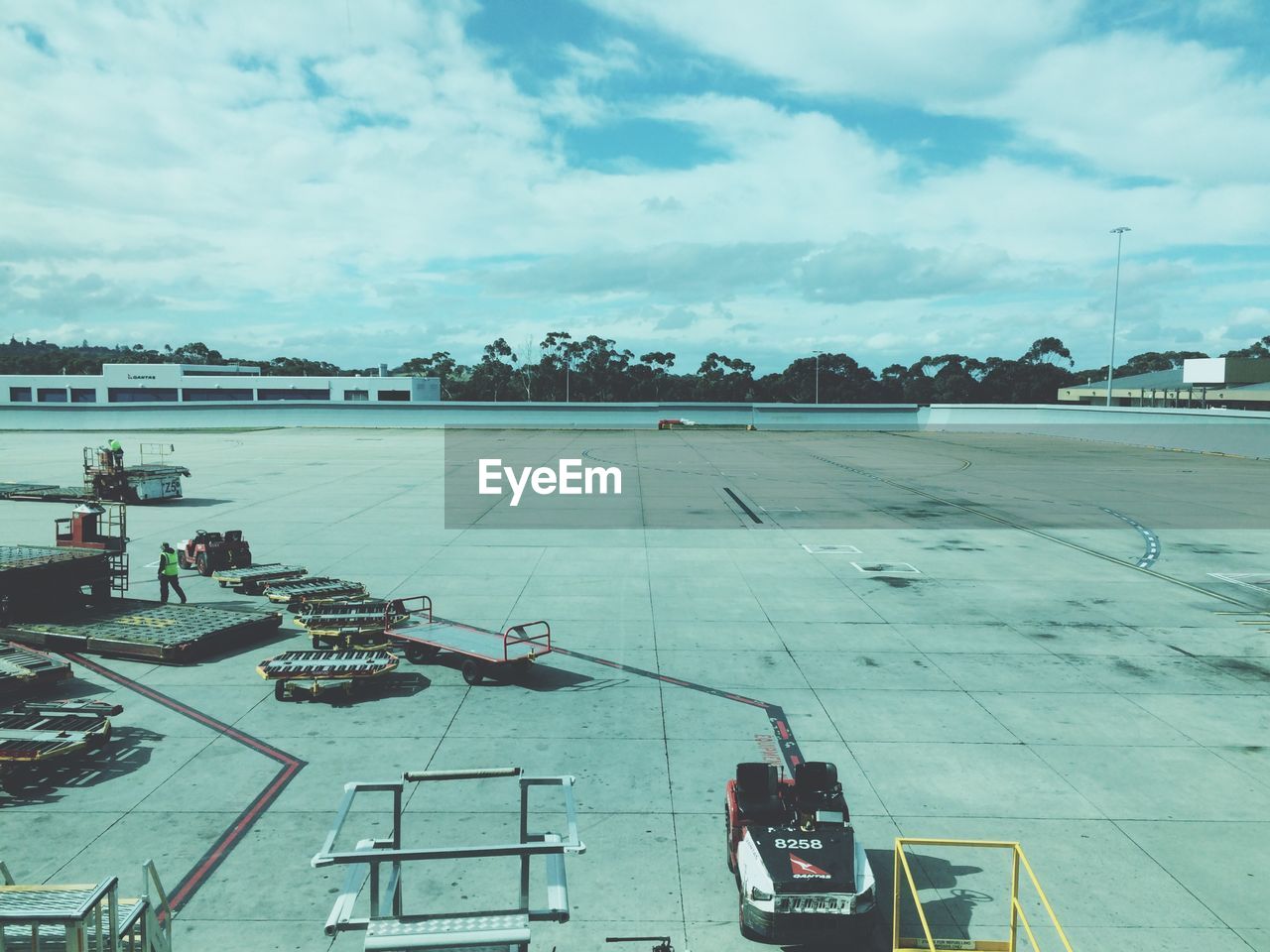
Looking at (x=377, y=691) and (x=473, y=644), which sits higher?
(x=473, y=644)

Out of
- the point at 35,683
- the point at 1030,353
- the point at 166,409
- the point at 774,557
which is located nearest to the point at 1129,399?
the point at 1030,353

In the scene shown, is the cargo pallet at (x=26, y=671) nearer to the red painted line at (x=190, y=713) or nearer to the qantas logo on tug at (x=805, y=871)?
the red painted line at (x=190, y=713)

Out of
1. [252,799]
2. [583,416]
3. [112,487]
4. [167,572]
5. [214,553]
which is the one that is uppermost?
[583,416]

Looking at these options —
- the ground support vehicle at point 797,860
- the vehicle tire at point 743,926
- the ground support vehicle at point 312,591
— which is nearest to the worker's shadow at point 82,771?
the ground support vehicle at point 312,591

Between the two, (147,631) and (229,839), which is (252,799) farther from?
(147,631)

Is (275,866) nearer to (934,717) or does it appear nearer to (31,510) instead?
(934,717)

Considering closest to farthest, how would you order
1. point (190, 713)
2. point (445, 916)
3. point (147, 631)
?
point (445, 916)
point (190, 713)
point (147, 631)

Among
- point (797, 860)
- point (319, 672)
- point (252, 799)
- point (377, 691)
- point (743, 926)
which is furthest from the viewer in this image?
point (377, 691)

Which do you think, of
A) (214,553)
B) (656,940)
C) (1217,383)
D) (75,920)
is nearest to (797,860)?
(656,940)
